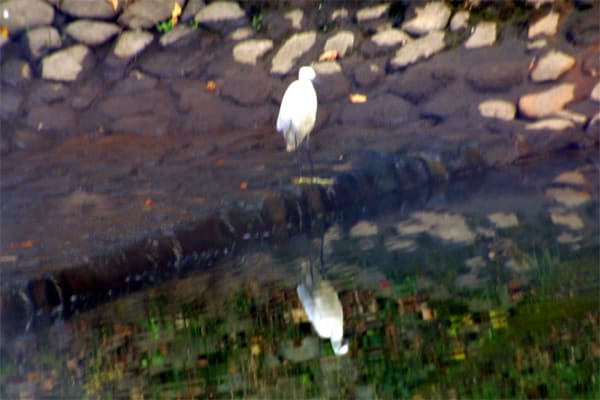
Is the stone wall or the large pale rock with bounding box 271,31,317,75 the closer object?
the stone wall

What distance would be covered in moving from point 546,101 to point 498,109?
18.7 inches

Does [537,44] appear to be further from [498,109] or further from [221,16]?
[221,16]

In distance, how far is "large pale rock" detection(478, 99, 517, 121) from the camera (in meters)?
10.6

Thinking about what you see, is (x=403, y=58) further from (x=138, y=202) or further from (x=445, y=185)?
(x=138, y=202)

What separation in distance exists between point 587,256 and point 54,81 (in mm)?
5830

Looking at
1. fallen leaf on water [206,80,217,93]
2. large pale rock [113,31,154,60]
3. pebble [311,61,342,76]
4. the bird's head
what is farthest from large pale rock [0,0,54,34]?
the bird's head

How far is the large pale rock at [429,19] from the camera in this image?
36.7ft

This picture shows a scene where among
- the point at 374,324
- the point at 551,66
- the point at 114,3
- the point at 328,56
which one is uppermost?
the point at 114,3

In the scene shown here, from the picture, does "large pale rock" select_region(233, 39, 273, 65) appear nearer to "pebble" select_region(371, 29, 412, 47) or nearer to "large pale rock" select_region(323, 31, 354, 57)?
"large pale rock" select_region(323, 31, 354, 57)

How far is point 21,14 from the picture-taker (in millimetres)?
10922

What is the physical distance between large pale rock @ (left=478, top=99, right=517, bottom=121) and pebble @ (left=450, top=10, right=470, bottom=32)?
3.05 ft

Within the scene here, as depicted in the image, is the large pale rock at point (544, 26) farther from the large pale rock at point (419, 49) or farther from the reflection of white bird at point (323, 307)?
the reflection of white bird at point (323, 307)

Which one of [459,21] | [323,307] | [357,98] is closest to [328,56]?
[357,98]

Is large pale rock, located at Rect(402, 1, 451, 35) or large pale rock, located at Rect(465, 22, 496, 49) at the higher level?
large pale rock, located at Rect(402, 1, 451, 35)
